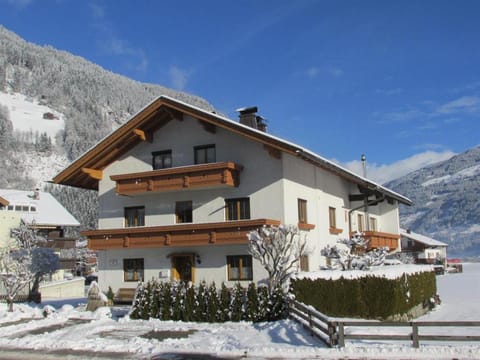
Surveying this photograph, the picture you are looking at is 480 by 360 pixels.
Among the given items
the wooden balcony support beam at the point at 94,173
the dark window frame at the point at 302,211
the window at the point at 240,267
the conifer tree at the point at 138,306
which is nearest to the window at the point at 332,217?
the dark window frame at the point at 302,211

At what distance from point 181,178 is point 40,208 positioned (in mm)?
42029

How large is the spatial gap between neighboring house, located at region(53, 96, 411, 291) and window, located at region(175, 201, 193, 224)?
0.18ft

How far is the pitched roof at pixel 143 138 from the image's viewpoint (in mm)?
26377

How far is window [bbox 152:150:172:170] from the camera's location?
29719 millimetres

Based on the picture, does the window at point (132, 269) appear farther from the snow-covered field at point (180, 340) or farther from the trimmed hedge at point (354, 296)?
the trimmed hedge at point (354, 296)

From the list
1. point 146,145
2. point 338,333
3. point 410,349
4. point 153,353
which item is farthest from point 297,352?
point 146,145

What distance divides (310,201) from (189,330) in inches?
477

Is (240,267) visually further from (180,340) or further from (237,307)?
(180,340)

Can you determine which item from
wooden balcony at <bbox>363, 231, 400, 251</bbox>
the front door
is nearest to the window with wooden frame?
wooden balcony at <bbox>363, 231, 400, 251</bbox>

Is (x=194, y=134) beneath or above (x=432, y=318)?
above

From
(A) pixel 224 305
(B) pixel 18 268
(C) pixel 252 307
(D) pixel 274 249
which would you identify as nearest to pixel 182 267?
(A) pixel 224 305

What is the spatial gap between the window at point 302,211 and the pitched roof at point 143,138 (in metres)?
2.22

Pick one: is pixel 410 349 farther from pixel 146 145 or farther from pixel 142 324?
pixel 146 145

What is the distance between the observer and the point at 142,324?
21.4 meters
